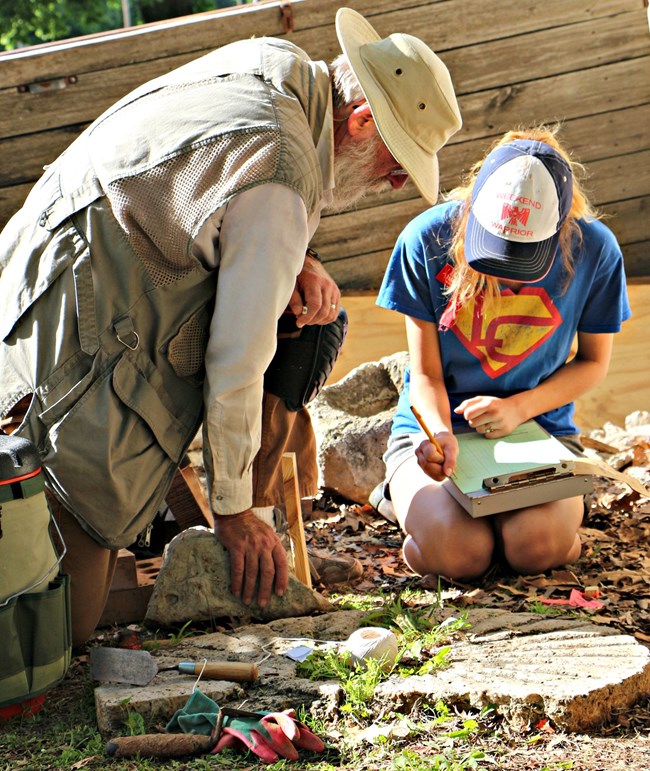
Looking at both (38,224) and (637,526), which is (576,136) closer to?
(637,526)

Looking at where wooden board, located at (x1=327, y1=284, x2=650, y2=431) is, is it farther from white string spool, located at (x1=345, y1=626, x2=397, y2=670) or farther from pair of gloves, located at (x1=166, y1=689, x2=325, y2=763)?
pair of gloves, located at (x1=166, y1=689, x2=325, y2=763)

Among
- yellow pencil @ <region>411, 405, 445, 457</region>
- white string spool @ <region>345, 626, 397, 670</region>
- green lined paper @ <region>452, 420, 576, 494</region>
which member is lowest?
white string spool @ <region>345, 626, 397, 670</region>

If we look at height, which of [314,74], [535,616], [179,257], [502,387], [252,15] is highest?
[252,15]

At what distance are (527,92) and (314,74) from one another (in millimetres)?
3661

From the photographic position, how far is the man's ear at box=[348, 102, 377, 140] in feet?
10.0

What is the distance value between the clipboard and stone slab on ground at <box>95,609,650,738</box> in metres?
0.65

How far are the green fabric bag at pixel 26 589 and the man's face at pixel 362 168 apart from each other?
4.32ft

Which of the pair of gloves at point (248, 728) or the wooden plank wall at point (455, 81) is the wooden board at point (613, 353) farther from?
the pair of gloves at point (248, 728)

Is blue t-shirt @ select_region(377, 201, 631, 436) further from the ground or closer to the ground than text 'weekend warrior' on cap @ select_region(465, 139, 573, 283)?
closer to the ground

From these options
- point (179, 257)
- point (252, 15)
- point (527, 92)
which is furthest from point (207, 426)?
point (527, 92)

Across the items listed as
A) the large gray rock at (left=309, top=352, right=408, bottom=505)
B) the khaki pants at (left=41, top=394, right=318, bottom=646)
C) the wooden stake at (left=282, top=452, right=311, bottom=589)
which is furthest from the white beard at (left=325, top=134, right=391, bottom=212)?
the large gray rock at (left=309, top=352, right=408, bottom=505)

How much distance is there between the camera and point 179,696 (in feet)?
8.91

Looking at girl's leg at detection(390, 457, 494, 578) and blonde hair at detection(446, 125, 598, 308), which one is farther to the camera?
blonde hair at detection(446, 125, 598, 308)

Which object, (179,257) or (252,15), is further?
(252,15)
